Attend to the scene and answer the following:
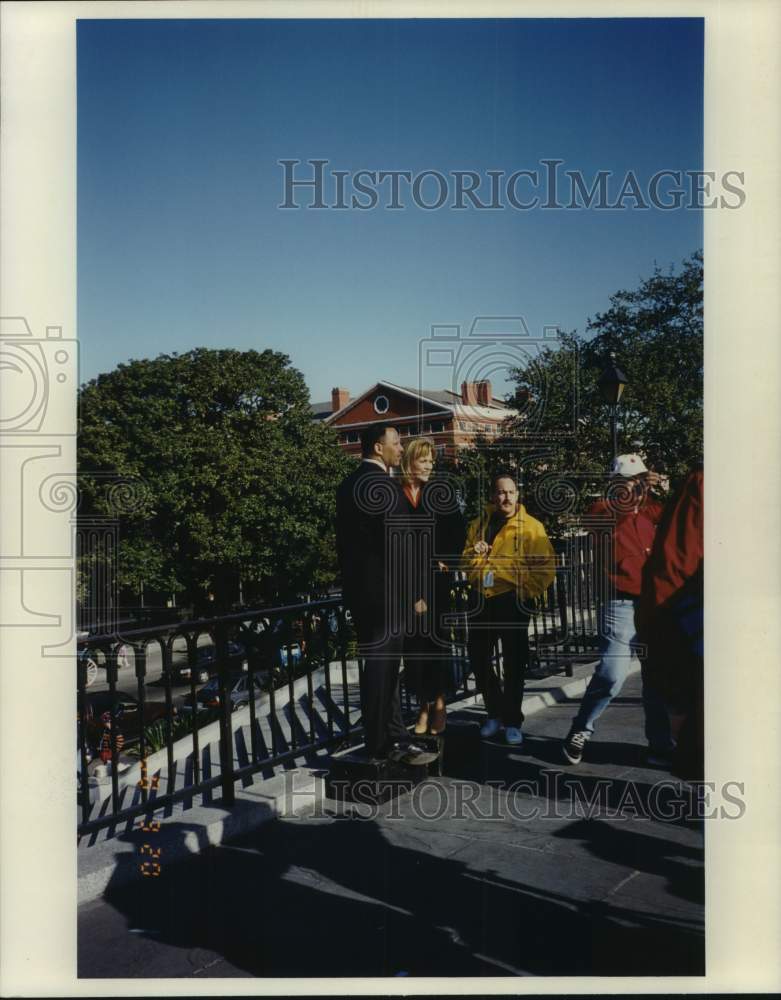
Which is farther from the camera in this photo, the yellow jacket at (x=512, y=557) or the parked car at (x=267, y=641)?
the yellow jacket at (x=512, y=557)

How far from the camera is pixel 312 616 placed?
16.4 ft

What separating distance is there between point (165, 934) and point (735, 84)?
4324mm

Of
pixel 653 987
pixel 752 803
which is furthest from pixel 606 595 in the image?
pixel 653 987

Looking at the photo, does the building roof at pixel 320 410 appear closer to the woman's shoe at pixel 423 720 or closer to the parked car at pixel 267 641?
the parked car at pixel 267 641

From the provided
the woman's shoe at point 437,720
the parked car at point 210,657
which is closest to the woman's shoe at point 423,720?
the woman's shoe at point 437,720

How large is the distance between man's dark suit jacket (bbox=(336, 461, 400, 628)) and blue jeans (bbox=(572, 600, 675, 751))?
1.25 meters

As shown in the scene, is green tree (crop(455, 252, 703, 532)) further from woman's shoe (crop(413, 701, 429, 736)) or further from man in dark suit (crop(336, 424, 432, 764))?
woman's shoe (crop(413, 701, 429, 736))

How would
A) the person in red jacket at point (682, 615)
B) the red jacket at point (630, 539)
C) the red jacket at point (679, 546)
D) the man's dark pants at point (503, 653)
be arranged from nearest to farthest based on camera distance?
the person in red jacket at point (682, 615), the red jacket at point (679, 546), the red jacket at point (630, 539), the man's dark pants at point (503, 653)

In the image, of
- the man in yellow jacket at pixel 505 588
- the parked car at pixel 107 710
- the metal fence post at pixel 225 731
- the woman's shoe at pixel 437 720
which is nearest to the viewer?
the parked car at pixel 107 710

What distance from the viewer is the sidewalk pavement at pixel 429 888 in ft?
10.7

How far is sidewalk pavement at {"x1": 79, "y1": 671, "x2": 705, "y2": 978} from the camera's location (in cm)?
325

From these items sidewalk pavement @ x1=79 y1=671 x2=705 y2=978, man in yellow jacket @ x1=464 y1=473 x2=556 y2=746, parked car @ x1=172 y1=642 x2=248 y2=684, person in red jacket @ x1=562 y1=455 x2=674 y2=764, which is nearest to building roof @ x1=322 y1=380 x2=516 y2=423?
man in yellow jacket @ x1=464 y1=473 x2=556 y2=746

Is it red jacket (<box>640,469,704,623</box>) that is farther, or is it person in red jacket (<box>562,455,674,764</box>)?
person in red jacket (<box>562,455,674,764</box>)

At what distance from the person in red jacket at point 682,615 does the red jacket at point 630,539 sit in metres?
0.15
